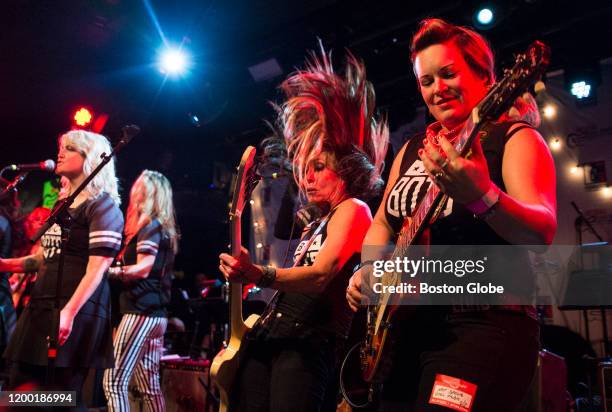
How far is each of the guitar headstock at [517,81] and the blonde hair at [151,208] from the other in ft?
15.5

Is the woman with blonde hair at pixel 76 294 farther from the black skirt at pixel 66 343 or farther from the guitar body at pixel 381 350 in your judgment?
the guitar body at pixel 381 350

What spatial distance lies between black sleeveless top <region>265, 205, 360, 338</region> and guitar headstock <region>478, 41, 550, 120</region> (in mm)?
1600

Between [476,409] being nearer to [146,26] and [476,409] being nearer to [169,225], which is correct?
[169,225]

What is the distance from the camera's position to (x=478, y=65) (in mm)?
2152

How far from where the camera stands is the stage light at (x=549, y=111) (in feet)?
28.8

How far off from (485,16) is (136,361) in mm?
6116

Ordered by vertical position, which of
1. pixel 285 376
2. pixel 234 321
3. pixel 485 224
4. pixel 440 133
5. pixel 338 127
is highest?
pixel 338 127

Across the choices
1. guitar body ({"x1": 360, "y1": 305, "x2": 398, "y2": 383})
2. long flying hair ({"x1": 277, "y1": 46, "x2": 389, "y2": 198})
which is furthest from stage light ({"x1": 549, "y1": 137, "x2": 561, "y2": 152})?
guitar body ({"x1": 360, "y1": 305, "x2": 398, "y2": 383})

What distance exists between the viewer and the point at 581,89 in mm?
8352

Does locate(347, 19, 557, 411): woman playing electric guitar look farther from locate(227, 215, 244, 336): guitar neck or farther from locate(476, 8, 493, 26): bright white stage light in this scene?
locate(476, 8, 493, 26): bright white stage light

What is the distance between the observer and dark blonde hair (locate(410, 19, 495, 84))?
7.04 ft

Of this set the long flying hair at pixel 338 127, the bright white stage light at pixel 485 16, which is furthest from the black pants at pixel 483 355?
the bright white stage light at pixel 485 16

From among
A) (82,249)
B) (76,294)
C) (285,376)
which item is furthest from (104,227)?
(285,376)

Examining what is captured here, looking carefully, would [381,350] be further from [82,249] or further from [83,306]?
[82,249]
